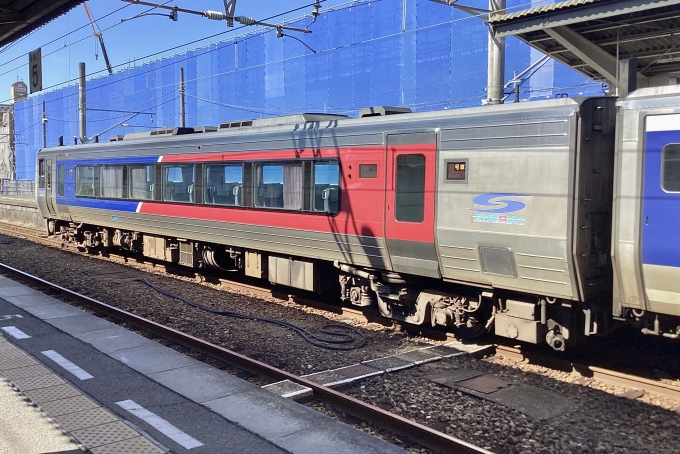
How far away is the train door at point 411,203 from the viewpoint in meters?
8.17

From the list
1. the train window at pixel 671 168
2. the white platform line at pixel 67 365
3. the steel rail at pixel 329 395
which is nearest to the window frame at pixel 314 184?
the steel rail at pixel 329 395

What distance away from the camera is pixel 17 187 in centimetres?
4428

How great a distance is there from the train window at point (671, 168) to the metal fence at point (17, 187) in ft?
143

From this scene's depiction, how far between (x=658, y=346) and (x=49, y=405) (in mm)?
7268

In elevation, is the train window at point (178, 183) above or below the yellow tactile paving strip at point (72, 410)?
above

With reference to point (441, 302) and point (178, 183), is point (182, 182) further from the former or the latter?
point (441, 302)

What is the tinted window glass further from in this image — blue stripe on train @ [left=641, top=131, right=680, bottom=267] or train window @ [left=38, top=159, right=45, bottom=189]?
train window @ [left=38, top=159, right=45, bottom=189]

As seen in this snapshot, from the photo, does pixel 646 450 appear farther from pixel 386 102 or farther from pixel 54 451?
pixel 386 102

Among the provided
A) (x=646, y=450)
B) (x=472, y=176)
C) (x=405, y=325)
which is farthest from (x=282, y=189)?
(x=646, y=450)

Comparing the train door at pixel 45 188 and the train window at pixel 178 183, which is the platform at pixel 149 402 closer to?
the train window at pixel 178 183

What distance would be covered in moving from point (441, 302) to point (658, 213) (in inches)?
121

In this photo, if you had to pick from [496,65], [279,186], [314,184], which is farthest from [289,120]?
[496,65]

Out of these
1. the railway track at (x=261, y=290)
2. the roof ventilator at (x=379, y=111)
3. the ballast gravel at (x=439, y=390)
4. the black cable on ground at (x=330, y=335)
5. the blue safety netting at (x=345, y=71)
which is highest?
the blue safety netting at (x=345, y=71)

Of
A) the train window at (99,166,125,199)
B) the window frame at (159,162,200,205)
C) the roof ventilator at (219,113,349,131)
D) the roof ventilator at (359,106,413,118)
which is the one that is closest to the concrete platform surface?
the roof ventilator at (359,106,413,118)
